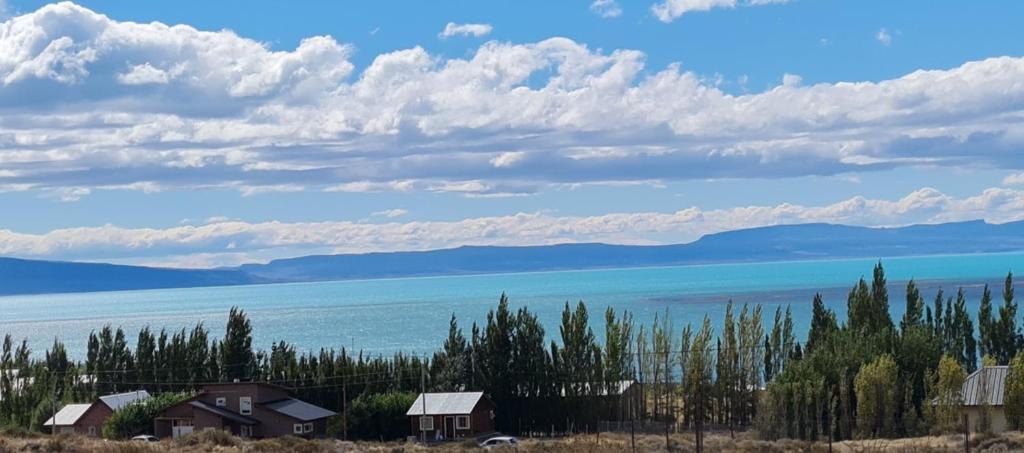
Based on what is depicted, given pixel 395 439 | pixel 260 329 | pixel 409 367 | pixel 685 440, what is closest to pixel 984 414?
pixel 685 440

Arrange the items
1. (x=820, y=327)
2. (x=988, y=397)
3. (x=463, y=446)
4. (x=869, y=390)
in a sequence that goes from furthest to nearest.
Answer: (x=820, y=327), (x=869, y=390), (x=988, y=397), (x=463, y=446)

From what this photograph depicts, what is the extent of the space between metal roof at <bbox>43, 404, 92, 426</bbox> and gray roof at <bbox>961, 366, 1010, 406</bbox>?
1472 inches

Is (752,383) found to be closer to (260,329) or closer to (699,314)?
(699,314)

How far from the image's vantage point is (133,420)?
184ft

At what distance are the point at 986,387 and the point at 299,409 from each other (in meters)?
28.2

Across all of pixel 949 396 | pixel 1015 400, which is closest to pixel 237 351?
pixel 949 396

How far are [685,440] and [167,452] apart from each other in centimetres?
1723

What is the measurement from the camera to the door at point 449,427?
5516cm

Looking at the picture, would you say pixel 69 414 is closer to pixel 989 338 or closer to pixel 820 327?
pixel 820 327

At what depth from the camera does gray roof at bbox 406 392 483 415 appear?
54969 millimetres

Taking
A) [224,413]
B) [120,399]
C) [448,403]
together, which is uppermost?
[120,399]

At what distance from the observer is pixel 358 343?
12525 cm

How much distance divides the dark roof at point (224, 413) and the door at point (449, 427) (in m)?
8.07

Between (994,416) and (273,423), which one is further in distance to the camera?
(273,423)
